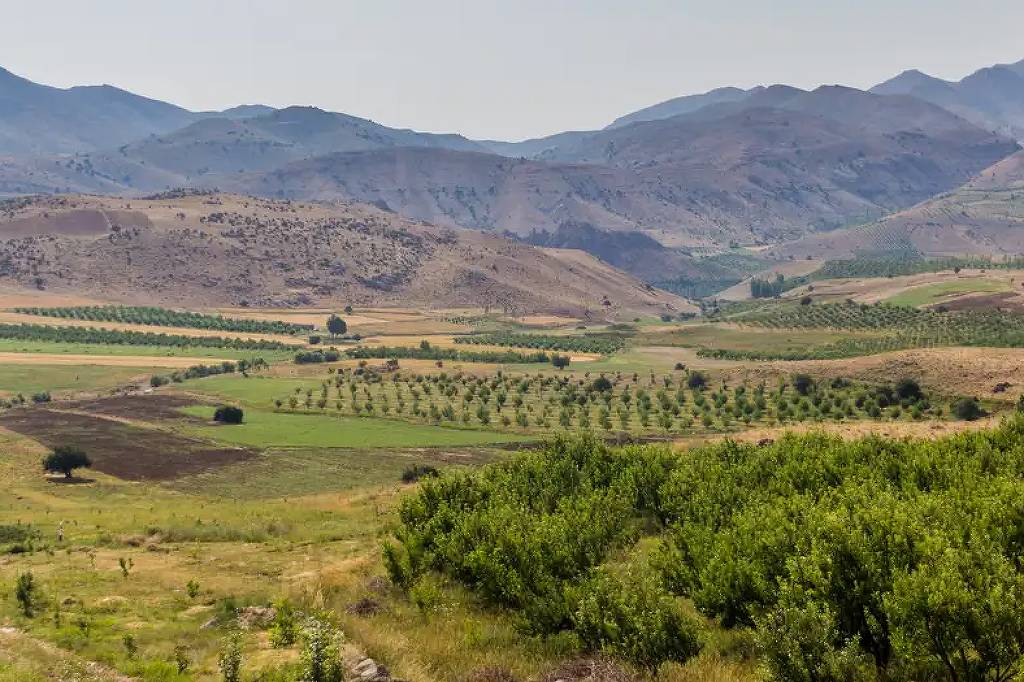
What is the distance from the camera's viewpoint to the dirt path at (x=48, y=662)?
2356 centimetres

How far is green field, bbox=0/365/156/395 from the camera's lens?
448 feet

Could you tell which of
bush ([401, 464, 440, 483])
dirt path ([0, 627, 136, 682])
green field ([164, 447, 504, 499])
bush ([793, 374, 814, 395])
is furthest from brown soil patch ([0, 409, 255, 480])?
bush ([793, 374, 814, 395])

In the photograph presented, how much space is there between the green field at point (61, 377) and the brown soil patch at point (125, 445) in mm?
28405

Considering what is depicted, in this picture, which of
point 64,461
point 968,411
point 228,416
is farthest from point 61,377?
point 968,411

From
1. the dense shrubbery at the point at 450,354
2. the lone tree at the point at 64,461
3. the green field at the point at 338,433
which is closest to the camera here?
the lone tree at the point at 64,461

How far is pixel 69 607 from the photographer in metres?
34.0

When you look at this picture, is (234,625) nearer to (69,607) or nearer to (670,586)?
(69,607)

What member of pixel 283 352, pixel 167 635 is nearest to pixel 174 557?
pixel 167 635

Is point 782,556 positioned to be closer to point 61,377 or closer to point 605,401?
point 605,401

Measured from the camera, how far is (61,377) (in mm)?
144250

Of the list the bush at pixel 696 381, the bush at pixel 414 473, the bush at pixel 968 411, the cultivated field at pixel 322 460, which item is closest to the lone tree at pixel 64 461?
the cultivated field at pixel 322 460

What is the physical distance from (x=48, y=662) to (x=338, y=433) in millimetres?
78337

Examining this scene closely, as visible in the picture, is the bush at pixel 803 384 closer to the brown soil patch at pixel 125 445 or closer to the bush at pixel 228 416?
the brown soil patch at pixel 125 445

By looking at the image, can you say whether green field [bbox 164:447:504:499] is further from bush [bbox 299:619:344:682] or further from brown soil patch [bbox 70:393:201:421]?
bush [bbox 299:619:344:682]
